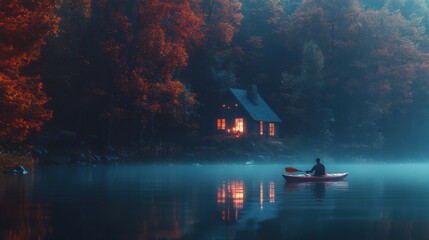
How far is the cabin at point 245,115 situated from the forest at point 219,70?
1.80m

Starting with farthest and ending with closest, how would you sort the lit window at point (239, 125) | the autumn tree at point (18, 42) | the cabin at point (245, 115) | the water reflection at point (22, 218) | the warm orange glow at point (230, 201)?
1. the lit window at point (239, 125)
2. the cabin at point (245, 115)
3. the autumn tree at point (18, 42)
4. the warm orange glow at point (230, 201)
5. the water reflection at point (22, 218)

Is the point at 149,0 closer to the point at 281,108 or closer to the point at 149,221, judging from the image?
the point at 281,108

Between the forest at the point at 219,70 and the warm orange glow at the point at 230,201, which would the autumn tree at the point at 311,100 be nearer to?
the forest at the point at 219,70

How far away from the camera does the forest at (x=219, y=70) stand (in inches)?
2190

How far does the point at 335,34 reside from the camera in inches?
3174

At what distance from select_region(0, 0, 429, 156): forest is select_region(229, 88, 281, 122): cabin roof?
222 centimetres

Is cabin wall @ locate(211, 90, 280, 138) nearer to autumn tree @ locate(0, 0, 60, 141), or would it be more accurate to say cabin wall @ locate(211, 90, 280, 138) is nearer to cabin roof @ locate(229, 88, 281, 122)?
cabin roof @ locate(229, 88, 281, 122)

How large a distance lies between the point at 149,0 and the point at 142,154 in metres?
15.2

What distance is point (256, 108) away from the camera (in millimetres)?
75688

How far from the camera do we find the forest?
5562cm

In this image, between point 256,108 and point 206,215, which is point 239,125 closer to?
point 256,108

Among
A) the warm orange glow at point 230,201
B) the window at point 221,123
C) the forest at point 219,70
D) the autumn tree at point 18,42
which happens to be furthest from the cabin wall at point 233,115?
the warm orange glow at point 230,201

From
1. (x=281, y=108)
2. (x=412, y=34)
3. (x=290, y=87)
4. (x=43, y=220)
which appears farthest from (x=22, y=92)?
(x=412, y=34)

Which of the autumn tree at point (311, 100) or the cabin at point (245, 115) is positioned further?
the cabin at point (245, 115)
